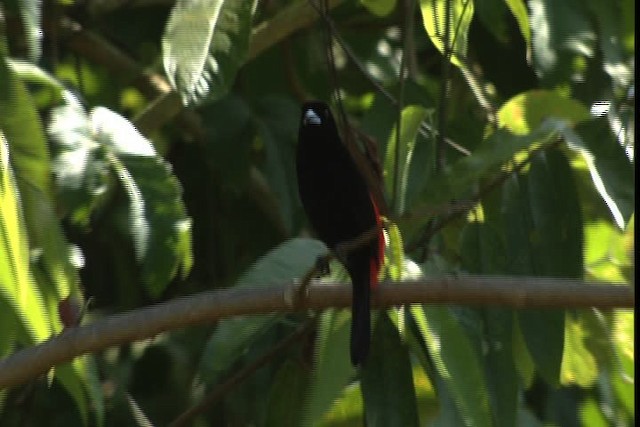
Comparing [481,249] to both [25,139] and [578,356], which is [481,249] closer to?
[578,356]

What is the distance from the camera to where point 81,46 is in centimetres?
421

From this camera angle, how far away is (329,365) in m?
2.46

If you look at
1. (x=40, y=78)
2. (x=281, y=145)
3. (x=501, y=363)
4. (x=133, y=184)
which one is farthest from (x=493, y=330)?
(x=281, y=145)

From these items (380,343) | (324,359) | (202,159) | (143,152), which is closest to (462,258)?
(380,343)

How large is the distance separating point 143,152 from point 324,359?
557 mm

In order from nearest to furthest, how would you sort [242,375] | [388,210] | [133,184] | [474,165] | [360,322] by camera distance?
[474,165]
[133,184]
[360,322]
[388,210]
[242,375]

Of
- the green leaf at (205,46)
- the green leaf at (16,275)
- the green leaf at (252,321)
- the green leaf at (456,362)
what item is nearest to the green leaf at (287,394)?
the green leaf at (252,321)

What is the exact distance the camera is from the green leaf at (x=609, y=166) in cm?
217

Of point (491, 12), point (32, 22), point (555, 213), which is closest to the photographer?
point (32, 22)

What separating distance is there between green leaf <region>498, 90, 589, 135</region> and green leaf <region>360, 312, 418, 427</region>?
507 mm

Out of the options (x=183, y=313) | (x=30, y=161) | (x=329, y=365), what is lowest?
(x=329, y=365)

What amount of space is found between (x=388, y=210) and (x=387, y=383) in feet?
1.30

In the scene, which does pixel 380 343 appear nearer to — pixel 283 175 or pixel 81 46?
pixel 283 175

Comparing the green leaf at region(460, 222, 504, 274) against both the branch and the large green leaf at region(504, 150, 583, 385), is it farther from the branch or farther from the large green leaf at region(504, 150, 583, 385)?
the branch
